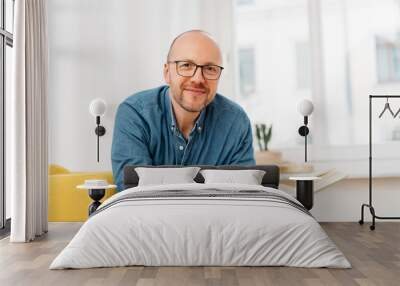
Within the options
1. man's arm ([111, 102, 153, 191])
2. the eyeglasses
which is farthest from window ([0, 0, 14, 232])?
the eyeglasses

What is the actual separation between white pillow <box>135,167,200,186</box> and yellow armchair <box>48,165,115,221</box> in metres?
0.96

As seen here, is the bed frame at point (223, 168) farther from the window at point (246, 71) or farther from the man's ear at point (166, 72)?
the window at point (246, 71)

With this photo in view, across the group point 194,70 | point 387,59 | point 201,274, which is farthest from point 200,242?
point 387,59

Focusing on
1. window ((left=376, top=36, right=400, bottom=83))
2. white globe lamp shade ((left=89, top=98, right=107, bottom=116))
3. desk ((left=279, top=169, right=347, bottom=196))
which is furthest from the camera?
window ((left=376, top=36, right=400, bottom=83))

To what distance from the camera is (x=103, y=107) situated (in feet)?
21.1

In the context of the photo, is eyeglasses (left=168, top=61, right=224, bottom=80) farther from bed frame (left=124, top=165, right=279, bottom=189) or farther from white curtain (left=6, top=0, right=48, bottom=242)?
white curtain (left=6, top=0, right=48, bottom=242)

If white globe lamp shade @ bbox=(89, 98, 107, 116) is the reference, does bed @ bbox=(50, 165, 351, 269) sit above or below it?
below

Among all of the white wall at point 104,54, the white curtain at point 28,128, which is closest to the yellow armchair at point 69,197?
the white wall at point 104,54

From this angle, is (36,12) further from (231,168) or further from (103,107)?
(231,168)

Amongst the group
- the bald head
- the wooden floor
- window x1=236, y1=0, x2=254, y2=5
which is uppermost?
window x1=236, y1=0, x2=254, y2=5

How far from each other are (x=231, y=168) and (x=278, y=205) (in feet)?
5.55

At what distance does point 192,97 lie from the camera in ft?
19.1

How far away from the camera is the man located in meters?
5.83

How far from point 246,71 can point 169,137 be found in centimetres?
134
